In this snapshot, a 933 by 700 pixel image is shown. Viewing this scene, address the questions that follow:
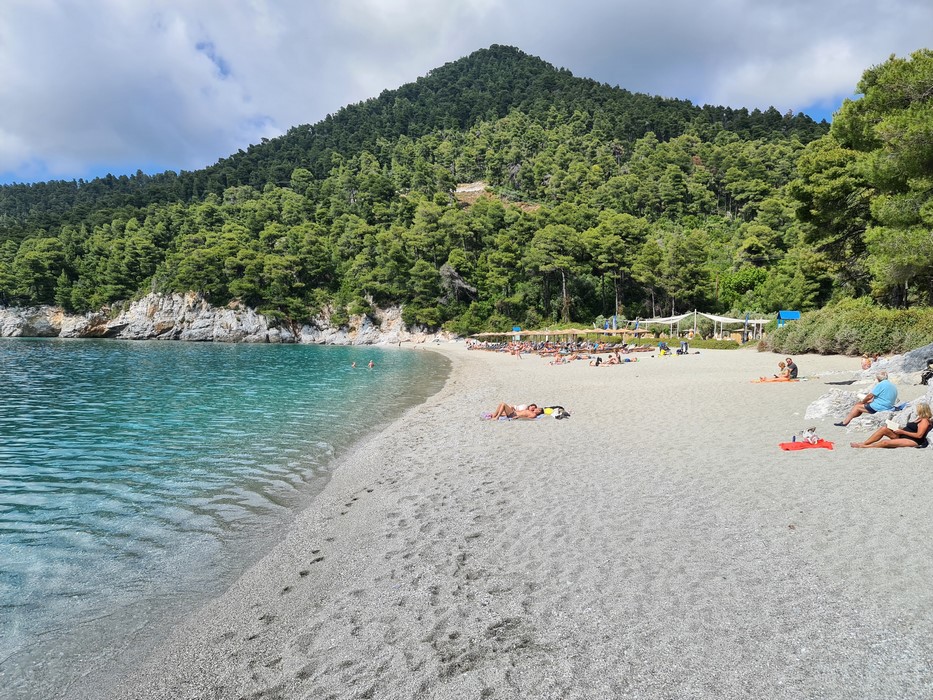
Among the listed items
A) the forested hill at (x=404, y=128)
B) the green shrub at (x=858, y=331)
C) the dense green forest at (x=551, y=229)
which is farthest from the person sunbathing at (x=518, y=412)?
the forested hill at (x=404, y=128)

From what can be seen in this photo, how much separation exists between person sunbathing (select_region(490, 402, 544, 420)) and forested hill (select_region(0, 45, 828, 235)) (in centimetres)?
11640

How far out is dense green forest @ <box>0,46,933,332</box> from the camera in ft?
69.0

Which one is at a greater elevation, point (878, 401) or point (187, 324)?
point (187, 324)

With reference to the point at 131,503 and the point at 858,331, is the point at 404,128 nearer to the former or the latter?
the point at 858,331

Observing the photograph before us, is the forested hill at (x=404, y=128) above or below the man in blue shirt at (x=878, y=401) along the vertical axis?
above

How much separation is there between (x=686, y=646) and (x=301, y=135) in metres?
186

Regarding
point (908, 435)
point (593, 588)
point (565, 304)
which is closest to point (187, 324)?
point (565, 304)

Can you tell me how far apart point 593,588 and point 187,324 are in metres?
81.3

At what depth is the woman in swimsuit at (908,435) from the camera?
24.0 feet

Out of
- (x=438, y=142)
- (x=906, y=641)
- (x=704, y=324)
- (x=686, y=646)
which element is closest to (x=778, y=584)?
(x=906, y=641)

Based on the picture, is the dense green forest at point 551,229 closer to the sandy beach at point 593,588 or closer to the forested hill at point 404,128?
the forested hill at point 404,128

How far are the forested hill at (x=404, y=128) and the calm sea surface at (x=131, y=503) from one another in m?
110

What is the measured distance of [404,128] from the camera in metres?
164

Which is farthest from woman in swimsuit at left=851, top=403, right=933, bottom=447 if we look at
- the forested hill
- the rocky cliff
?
the forested hill
